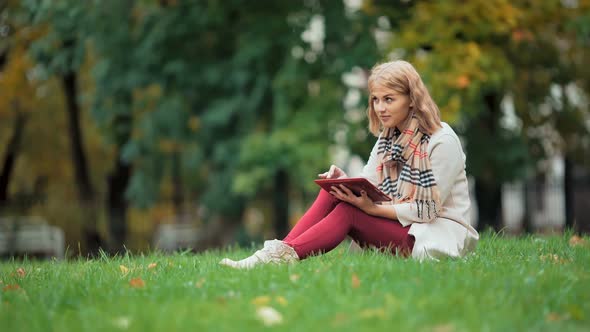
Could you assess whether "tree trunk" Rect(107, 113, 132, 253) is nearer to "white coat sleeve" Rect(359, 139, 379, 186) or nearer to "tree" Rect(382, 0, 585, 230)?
"tree" Rect(382, 0, 585, 230)

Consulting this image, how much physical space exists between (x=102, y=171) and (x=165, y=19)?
8531 millimetres

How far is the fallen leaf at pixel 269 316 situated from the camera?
11.3 feet

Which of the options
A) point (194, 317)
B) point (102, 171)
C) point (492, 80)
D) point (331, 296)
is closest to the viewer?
point (194, 317)

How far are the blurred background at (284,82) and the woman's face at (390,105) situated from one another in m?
6.77

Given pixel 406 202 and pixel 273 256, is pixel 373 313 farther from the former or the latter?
pixel 406 202

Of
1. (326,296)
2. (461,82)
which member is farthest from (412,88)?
(461,82)

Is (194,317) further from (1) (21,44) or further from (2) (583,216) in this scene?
(2) (583,216)

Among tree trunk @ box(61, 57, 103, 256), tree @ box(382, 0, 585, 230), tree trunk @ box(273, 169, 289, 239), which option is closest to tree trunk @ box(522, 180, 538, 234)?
tree @ box(382, 0, 585, 230)

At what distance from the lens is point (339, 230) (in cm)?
504

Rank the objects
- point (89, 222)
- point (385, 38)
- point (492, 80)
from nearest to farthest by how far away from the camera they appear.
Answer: point (492, 80), point (385, 38), point (89, 222)

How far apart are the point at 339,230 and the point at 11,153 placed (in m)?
→ 15.8

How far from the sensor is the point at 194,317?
352cm

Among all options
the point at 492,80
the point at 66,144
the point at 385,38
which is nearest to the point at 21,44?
the point at 66,144

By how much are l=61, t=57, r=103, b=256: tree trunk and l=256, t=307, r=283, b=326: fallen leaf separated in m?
14.7
